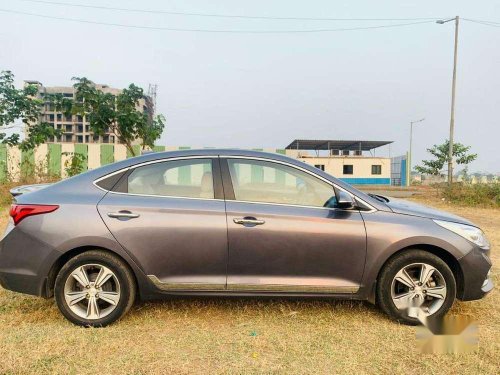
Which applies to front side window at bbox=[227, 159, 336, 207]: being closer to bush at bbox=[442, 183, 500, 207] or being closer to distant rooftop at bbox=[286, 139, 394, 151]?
bush at bbox=[442, 183, 500, 207]

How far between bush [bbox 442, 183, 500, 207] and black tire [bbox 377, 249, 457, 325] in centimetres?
1300

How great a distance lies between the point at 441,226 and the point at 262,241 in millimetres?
1569

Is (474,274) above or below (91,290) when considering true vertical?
above

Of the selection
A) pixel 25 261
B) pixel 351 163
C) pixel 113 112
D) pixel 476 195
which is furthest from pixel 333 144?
pixel 25 261

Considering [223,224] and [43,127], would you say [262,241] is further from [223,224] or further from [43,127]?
[43,127]

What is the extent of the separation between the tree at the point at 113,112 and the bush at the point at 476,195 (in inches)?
486

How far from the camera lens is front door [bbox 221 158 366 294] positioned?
2922 mm

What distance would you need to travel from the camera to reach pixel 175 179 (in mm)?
3150

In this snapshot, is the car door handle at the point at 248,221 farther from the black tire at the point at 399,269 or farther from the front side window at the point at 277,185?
the black tire at the point at 399,269

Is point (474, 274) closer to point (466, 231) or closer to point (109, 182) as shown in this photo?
point (466, 231)

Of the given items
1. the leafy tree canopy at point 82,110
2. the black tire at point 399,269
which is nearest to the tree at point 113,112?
the leafy tree canopy at point 82,110

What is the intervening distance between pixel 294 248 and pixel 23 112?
1080 cm

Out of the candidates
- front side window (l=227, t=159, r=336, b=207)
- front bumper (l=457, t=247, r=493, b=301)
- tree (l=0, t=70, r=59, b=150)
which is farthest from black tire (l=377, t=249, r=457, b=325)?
tree (l=0, t=70, r=59, b=150)

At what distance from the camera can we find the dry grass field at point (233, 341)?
2391 mm
